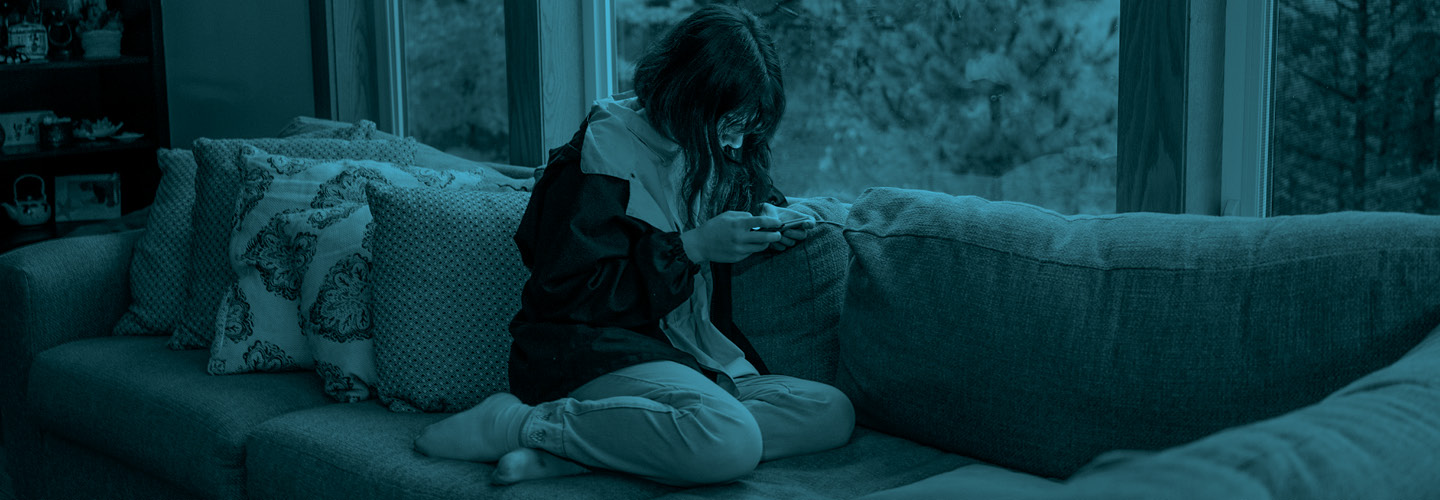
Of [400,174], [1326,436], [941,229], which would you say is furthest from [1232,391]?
[400,174]

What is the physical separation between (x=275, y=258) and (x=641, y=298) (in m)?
0.83

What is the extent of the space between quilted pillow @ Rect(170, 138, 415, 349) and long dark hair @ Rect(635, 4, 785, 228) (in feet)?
3.07

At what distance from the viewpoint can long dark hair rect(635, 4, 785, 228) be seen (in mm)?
1743

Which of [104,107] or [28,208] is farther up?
[104,107]

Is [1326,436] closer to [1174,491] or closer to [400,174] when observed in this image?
[1174,491]

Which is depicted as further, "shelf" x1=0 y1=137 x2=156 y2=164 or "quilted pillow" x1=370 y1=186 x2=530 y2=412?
"shelf" x1=0 y1=137 x2=156 y2=164

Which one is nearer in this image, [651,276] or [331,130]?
[651,276]

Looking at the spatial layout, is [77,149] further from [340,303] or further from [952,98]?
[952,98]

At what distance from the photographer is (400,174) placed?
231 centimetres

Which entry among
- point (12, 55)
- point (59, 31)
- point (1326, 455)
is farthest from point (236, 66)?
point (1326, 455)

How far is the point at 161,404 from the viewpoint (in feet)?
6.88

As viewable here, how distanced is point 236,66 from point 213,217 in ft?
4.75

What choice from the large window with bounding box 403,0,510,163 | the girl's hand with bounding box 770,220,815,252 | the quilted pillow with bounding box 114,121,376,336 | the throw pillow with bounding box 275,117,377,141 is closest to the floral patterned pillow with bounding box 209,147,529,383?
the quilted pillow with bounding box 114,121,376,336

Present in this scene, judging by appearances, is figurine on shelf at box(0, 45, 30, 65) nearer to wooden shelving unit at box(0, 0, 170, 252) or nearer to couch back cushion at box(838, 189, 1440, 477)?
wooden shelving unit at box(0, 0, 170, 252)
